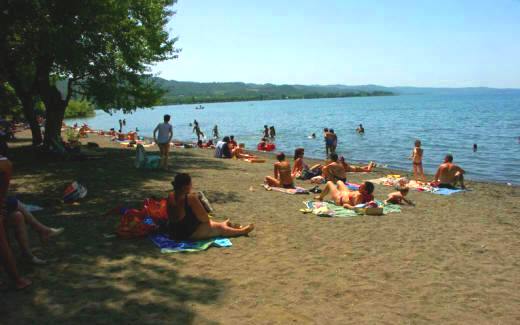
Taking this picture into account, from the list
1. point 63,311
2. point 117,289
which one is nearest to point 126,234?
point 117,289

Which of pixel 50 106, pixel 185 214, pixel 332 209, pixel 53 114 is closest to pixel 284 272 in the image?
pixel 185 214

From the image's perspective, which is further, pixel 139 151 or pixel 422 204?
pixel 139 151

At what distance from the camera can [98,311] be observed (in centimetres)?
445

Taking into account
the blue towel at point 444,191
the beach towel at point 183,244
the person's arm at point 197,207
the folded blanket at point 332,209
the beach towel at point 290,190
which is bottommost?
the blue towel at point 444,191

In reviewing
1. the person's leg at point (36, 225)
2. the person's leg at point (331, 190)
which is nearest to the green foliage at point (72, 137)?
the person's leg at point (331, 190)

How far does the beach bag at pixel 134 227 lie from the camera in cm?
700

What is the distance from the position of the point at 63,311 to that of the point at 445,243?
6079mm

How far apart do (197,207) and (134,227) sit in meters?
1.18

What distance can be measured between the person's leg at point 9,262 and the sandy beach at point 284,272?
0.38 ft

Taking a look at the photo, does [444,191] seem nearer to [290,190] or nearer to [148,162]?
[290,190]

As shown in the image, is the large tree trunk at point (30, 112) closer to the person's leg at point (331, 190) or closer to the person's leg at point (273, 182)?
the person's leg at point (273, 182)

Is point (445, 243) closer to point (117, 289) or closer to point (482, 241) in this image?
point (482, 241)

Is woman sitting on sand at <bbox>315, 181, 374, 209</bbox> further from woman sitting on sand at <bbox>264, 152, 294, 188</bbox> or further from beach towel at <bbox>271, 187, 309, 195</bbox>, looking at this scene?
woman sitting on sand at <bbox>264, 152, 294, 188</bbox>

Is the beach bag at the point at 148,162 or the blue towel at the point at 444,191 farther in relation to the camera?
the beach bag at the point at 148,162
